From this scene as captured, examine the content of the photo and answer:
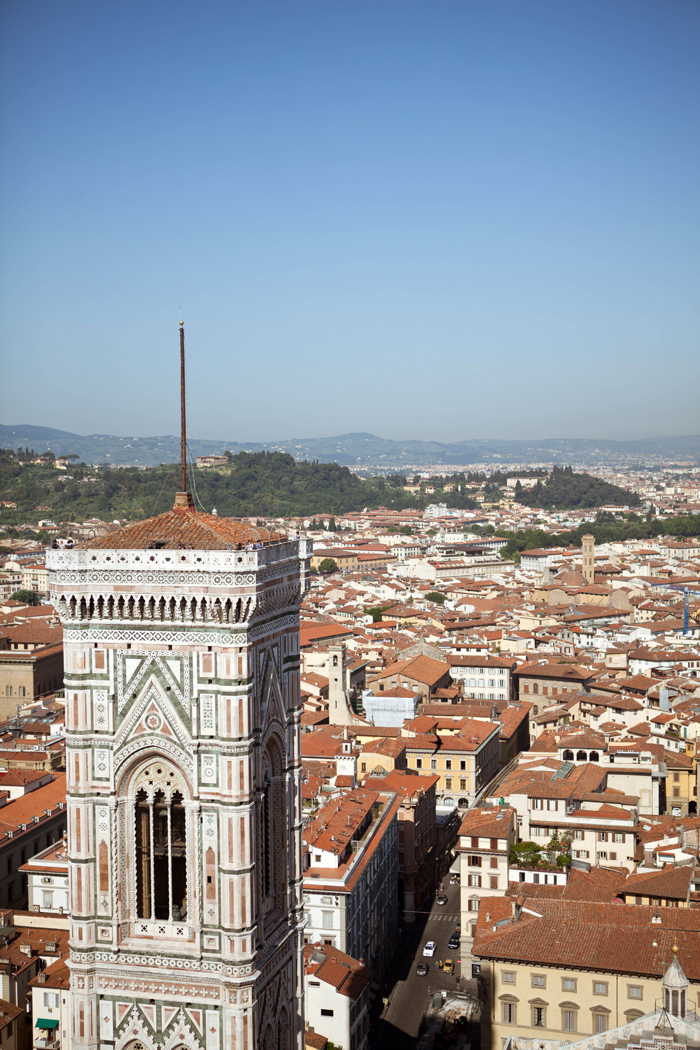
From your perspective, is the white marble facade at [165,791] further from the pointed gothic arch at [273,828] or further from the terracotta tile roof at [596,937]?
the terracotta tile roof at [596,937]

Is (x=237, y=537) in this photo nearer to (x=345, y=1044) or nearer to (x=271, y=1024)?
(x=271, y=1024)

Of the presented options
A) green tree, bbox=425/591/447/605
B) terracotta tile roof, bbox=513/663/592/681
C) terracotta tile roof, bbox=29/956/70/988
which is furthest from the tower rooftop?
green tree, bbox=425/591/447/605

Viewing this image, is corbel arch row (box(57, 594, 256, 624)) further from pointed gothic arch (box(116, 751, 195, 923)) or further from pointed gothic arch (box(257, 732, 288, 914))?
pointed gothic arch (box(257, 732, 288, 914))

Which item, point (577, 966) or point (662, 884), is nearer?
point (577, 966)

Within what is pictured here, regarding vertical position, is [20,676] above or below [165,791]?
below

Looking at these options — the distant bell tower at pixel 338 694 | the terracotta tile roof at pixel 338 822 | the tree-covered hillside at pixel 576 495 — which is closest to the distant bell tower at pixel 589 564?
the distant bell tower at pixel 338 694

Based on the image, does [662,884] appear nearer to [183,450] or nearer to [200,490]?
[183,450]

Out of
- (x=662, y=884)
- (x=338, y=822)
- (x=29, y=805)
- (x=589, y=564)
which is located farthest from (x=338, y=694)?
(x=589, y=564)
